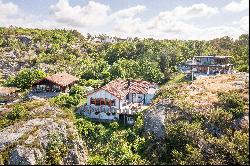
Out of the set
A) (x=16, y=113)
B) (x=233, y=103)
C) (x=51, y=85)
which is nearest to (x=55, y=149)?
(x=16, y=113)

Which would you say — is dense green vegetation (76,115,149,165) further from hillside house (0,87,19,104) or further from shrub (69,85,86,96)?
hillside house (0,87,19,104)

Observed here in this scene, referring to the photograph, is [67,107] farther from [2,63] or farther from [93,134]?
[2,63]

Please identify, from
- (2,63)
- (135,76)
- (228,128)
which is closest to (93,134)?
(228,128)

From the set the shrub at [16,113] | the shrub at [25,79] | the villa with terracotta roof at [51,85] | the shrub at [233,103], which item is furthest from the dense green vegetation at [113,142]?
the shrub at [25,79]

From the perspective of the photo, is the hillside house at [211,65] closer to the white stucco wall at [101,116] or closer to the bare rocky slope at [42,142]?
the white stucco wall at [101,116]

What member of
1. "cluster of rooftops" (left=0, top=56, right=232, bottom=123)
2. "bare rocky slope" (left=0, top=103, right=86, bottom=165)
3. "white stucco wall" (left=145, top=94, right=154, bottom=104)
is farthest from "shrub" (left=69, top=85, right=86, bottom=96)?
"bare rocky slope" (left=0, top=103, right=86, bottom=165)

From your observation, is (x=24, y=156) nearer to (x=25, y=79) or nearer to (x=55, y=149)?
(x=55, y=149)
